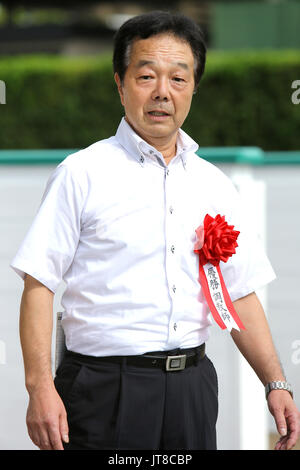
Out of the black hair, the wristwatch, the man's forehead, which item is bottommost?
the wristwatch

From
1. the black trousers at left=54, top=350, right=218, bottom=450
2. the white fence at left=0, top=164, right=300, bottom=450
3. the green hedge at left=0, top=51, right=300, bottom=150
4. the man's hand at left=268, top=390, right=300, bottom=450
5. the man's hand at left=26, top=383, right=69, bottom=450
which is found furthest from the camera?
the green hedge at left=0, top=51, right=300, bottom=150

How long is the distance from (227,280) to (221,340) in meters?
0.91

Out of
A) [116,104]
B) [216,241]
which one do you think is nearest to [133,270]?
[216,241]

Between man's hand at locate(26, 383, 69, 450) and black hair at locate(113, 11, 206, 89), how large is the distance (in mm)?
764

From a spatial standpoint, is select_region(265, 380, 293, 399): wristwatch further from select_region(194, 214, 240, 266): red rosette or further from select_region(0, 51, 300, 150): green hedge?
select_region(0, 51, 300, 150): green hedge

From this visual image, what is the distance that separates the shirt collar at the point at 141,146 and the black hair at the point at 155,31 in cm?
13

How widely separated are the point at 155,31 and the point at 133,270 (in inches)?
21.8

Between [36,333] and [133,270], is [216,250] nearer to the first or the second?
[133,270]

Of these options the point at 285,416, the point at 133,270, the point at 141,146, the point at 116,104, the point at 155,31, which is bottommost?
the point at 285,416

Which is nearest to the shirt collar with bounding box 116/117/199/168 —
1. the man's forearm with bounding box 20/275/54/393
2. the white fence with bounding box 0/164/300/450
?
the man's forearm with bounding box 20/275/54/393

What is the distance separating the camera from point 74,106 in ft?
29.3

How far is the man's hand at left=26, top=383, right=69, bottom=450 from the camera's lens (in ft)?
5.96

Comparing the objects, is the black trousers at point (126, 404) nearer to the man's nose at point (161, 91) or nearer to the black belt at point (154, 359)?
the black belt at point (154, 359)

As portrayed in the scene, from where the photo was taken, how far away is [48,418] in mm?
1813
